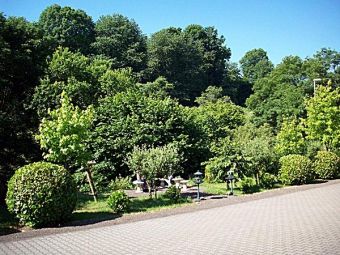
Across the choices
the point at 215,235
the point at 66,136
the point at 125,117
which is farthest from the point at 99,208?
the point at 125,117

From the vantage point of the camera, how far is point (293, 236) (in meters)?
9.86

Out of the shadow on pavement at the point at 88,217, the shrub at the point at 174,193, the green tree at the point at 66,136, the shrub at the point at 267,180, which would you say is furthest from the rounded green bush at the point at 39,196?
the shrub at the point at 267,180

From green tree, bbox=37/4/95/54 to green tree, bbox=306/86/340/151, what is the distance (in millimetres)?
37213

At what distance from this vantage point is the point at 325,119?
84.8 ft

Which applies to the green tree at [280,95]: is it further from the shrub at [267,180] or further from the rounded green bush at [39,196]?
the rounded green bush at [39,196]

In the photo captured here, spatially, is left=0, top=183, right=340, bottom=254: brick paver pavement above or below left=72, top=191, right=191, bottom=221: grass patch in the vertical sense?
below

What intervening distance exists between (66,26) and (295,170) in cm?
4393

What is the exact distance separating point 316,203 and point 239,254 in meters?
7.86

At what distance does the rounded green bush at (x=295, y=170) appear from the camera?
20.6 meters

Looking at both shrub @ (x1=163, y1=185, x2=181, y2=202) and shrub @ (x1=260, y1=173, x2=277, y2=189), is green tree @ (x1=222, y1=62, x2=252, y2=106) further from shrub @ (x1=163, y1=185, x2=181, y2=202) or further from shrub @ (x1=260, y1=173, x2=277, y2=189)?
shrub @ (x1=163, y1=185, x2=181, y2=202)

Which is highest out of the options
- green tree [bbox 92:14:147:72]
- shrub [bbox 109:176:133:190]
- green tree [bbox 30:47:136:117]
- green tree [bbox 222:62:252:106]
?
green tree [bbox 92:14:147:72]

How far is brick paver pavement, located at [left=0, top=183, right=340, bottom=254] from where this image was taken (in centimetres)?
895

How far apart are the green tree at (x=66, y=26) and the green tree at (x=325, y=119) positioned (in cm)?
3721

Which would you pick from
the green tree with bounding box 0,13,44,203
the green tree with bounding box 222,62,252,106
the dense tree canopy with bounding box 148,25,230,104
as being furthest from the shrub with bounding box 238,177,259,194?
the green tree with bounding box 222,62,252,106
